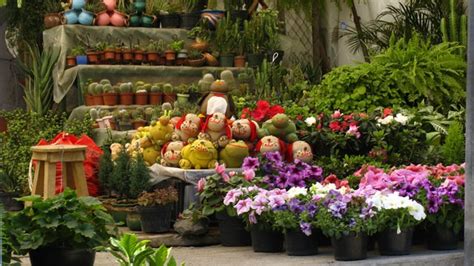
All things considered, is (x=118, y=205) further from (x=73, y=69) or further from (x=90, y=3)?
(x=90, y=3)

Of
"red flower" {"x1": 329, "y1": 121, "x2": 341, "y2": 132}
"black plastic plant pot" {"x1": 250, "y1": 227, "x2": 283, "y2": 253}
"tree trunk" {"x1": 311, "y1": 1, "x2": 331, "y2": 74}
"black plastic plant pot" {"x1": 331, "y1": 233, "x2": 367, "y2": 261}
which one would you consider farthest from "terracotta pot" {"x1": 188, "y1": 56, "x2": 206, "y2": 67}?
"black plastic plant pot" {"x1": 331, "y1": 233, "x2": 367, "y2": 261}

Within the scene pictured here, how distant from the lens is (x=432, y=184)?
6340 mm

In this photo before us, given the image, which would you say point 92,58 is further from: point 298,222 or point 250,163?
point 298,222

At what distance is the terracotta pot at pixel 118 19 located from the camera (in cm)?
1234

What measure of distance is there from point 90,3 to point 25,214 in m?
7.87

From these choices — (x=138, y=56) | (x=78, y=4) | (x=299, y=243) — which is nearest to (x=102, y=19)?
(x=78, y=4)

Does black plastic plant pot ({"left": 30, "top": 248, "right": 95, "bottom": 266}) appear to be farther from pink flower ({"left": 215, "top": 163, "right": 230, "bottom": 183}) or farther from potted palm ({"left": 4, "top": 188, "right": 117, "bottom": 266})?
pink flower ({"left": 215, "top": 163, "right": 230, "bottom": 183})

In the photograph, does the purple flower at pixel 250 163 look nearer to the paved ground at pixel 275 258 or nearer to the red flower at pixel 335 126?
the paved ground at pixel 275 258

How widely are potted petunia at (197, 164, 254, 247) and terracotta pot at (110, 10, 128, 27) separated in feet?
20.0

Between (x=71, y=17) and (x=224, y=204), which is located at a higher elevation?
(x=71, y=17)

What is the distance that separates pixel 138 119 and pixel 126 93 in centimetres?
85

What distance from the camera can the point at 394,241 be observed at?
238 inches

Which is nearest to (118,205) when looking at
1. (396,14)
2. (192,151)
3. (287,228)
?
(192,151)

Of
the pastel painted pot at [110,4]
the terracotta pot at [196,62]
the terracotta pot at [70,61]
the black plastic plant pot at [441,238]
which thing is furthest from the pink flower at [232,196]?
the pastel painted pot at [110,4]
